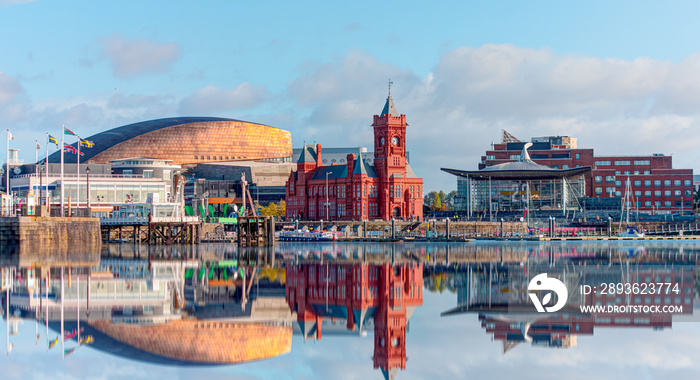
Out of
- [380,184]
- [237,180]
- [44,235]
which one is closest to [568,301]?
[44,235]

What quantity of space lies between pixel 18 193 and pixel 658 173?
118061 mm

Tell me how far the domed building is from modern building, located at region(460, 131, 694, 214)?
178ft

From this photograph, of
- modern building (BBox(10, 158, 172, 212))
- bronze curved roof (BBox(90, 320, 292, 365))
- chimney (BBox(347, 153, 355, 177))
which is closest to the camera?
bronze curved roof (BBox(90, 320, 292, 365))

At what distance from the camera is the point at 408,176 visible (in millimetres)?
133000

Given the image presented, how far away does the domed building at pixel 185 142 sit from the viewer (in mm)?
178625

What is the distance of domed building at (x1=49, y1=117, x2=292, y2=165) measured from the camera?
17862 centimetres

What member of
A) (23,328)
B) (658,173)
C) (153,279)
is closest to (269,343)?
(23,328)

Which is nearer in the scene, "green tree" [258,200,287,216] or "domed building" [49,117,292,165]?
"green tree" [258,200,287,216]

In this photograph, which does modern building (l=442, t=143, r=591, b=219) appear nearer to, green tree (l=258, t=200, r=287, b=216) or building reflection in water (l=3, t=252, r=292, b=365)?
green tree (l=258, t=200, r=287, b=216)

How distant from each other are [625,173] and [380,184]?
65399 millimetres

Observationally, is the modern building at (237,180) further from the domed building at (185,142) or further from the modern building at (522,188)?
the modern building at (522,188)

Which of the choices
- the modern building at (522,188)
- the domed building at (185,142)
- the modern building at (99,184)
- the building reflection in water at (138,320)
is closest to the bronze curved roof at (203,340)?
the building reflection in water at (138,320)
